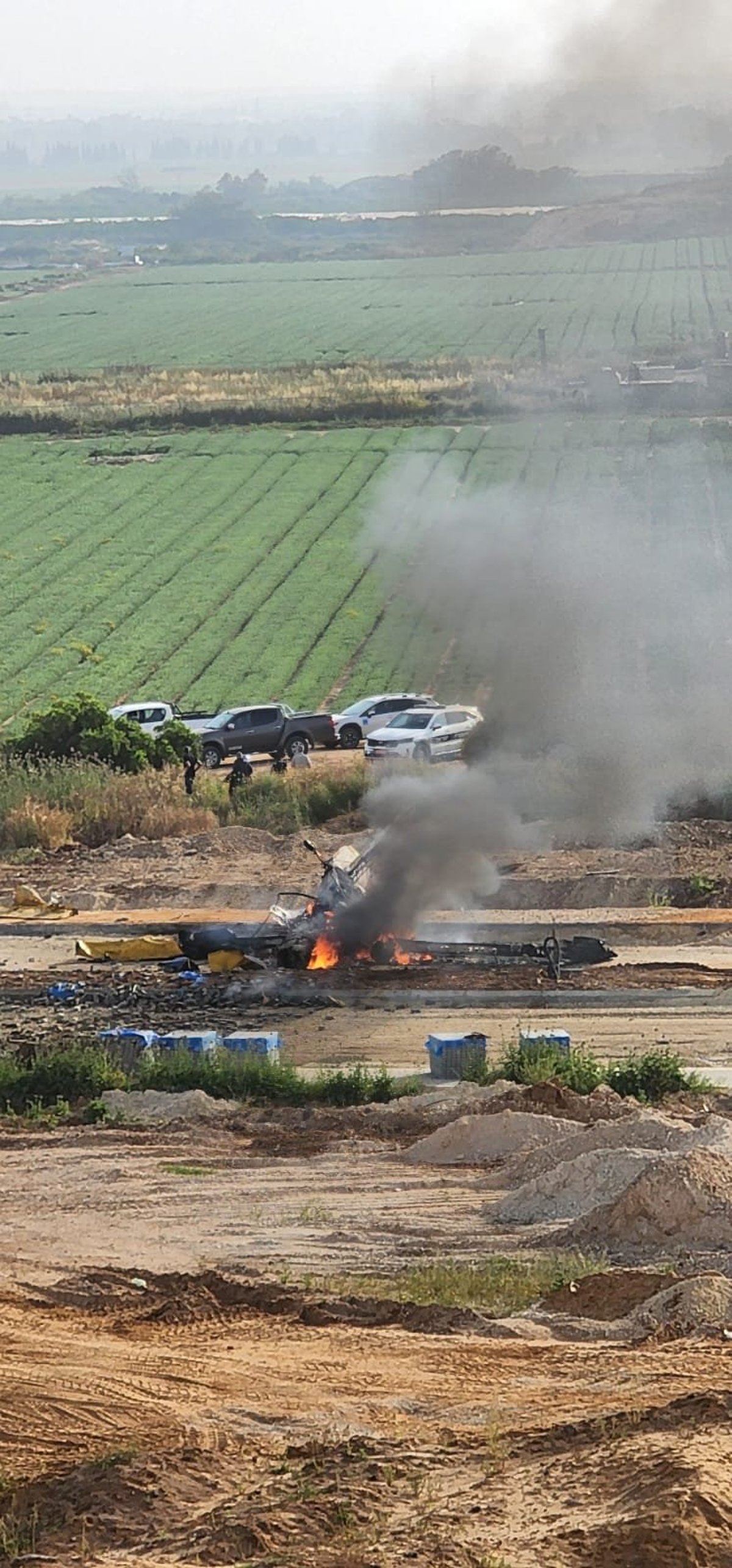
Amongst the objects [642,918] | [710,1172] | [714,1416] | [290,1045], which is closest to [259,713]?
[642,918]

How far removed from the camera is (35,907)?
29.1 m

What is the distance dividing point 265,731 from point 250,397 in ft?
116

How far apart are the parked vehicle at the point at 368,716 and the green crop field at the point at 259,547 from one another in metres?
2.08

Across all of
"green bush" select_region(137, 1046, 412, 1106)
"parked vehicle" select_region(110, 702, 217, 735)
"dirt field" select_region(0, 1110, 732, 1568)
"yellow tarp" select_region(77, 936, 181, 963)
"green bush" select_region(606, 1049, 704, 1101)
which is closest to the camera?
"dirt field" select_region(0, 1110, 732, 1568)

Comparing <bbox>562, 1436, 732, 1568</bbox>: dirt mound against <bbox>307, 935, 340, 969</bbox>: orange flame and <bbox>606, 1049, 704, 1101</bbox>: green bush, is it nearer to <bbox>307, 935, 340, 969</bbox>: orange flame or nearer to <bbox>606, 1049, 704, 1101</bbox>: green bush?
<bbox>606, 1049, 704, 1101</bbox>: green bush

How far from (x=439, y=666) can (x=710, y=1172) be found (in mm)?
30230

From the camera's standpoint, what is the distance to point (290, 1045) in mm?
22812

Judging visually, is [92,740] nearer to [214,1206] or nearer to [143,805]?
[143,805]

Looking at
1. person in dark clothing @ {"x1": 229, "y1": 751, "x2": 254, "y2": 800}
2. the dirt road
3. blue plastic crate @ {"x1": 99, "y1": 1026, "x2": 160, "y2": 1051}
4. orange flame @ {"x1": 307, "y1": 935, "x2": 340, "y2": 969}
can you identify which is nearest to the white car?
person in dark clothing @ {"x1": 229, "y1": 751, "x2": 254, "y2": 800}

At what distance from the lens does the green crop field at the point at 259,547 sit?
4541 centimetres

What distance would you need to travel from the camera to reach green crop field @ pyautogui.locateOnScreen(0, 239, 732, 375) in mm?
51031

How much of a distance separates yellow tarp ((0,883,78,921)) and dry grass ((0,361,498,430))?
1302 inches

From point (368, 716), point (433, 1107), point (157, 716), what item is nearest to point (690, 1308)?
point (433, 1107)

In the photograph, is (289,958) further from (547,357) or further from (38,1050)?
(547,357)
